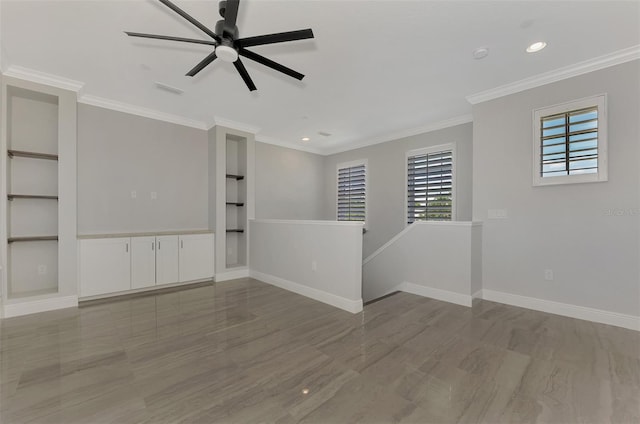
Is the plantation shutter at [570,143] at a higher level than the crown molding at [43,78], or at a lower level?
lower

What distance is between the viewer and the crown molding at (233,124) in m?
4.69

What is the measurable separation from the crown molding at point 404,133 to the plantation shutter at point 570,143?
1.42m

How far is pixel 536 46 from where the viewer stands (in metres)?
2.62

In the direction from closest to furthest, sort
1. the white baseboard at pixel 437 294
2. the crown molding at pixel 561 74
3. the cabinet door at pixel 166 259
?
the crown molding at pixel 561 74
the white baseboard at pixel 437 294
the cabinet door at pixel 166 259

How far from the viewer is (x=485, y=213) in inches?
143

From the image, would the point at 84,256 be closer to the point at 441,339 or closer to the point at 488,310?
the point at 441,339

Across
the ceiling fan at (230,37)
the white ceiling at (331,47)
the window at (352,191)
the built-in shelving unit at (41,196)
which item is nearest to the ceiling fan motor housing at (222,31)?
the ceiling fan at (230,37)

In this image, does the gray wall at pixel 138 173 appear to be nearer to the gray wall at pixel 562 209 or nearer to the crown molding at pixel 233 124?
the crown molding at pixel 233 124

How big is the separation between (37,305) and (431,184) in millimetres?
6229

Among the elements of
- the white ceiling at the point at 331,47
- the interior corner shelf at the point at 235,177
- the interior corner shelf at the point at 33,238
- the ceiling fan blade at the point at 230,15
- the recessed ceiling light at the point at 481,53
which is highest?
the white ceiling at the point at 331,47

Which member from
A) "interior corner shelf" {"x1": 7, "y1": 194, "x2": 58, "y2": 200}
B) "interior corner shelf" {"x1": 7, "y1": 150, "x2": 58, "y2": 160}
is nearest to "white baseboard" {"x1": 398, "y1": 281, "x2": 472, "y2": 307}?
"interior corner shelf" {"x1": 7, "y1": 194, "x2": 58, "y2": 200}

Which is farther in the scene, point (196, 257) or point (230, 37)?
point (196, 257)

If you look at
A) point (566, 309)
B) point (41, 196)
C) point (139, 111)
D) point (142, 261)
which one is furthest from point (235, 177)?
point (566, 309)

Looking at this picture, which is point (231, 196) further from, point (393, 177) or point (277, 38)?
point (277, 38)
